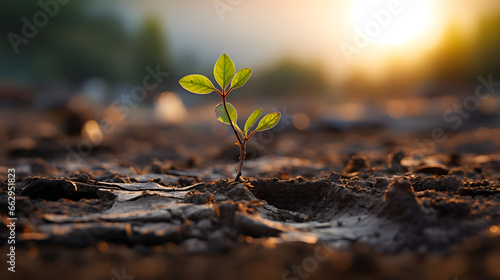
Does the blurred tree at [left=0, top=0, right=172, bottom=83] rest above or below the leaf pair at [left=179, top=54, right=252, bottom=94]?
above

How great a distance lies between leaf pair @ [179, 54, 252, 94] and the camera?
1.77 m

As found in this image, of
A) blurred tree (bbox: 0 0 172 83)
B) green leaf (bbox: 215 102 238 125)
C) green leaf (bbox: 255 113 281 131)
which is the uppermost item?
blurred tree (bbox: 0 0 172 83)

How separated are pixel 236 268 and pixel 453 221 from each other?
89cm

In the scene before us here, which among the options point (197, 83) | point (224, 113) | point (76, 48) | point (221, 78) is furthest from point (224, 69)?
point (76, 48)

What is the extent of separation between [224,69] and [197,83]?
0.15 m

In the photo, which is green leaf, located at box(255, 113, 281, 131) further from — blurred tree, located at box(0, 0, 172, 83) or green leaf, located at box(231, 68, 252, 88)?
blurred tree, located at box(0, 0, 172, 83)

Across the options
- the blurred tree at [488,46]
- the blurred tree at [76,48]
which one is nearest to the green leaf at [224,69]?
the blurred tree at [76,48]

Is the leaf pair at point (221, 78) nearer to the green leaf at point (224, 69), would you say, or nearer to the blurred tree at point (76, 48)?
the green leaf at point (224, 69)

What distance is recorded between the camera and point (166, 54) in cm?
2053

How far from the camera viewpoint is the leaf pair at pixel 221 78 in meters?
1.77

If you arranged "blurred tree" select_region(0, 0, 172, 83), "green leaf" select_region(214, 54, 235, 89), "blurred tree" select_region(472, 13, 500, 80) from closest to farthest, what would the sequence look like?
"green leaf" select_region(214, 54, 235, 89) < "blurred tree" select_region(0, 0, 172, 83) < "blurred tree" select_region(472, 13, 500, 80)

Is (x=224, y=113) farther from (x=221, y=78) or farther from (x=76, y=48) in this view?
(x=76, y=48)

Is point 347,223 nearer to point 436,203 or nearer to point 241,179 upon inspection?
point 436,203

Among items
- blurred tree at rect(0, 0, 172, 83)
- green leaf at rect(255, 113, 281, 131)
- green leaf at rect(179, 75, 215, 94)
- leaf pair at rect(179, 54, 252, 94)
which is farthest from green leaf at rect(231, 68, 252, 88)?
blurred tree at rect(0, 0, 172, 83)
